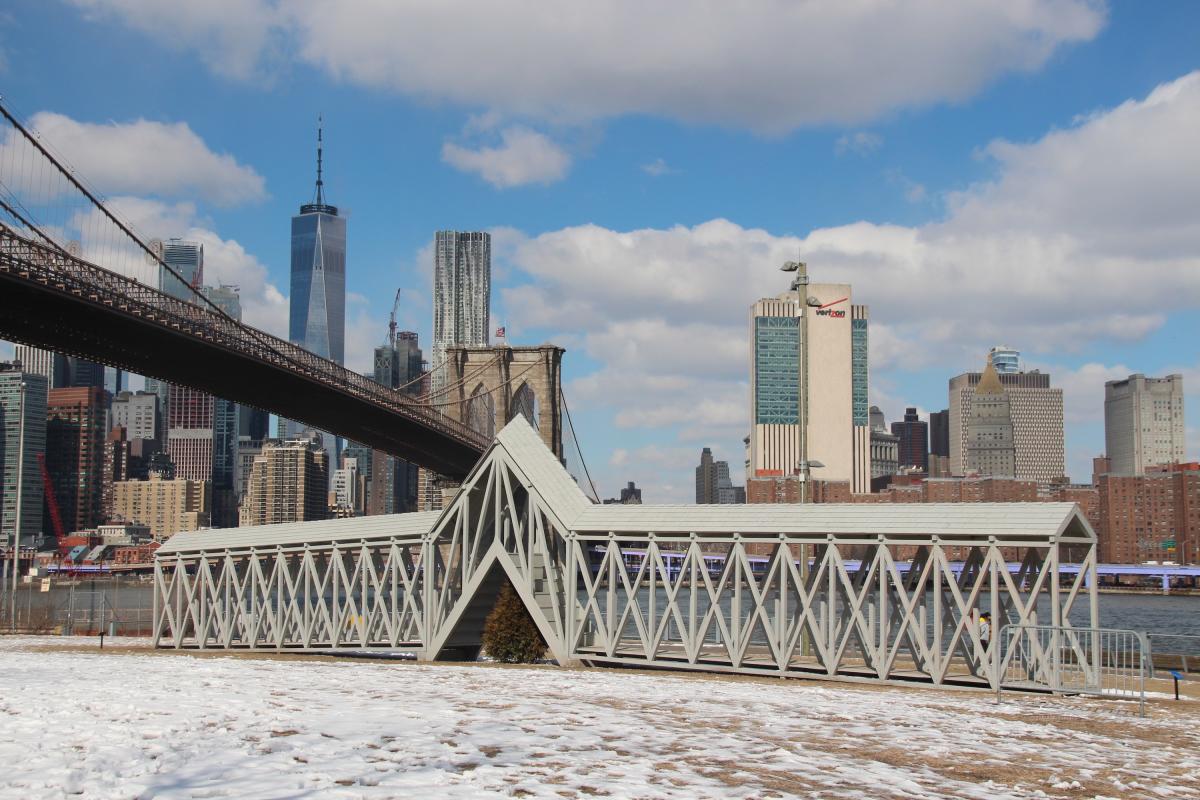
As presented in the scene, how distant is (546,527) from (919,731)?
15.6 metres

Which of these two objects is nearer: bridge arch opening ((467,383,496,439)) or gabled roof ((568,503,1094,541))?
gabled roof ((568,503,1094,541))

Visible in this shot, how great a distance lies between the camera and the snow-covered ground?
11.5 meters

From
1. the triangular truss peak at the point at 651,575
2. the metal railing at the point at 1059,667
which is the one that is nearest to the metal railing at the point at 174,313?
the triangular truss peak at the point at 651,575

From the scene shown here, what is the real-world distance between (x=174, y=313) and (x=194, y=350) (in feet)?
9.67

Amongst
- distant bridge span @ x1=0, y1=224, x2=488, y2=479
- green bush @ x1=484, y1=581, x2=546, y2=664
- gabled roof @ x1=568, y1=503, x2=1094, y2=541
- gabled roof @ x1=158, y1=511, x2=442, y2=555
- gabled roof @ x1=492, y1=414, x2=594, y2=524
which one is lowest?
green bush @ x1=484, y1=581, x2=546, y2=664

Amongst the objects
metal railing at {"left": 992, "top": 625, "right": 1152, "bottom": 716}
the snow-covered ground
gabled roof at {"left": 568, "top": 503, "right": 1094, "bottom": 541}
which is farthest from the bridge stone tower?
the snow-covered ground

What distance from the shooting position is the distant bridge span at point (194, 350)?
50594 mm

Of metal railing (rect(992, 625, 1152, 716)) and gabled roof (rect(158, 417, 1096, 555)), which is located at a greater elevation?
gabled roof (rect(158, 417, 1096, 555))

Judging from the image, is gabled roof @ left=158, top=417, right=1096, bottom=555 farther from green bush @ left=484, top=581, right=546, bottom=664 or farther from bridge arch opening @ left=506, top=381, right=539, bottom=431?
bridge arch opening @ left=506, top=381, right=539, bottom=431

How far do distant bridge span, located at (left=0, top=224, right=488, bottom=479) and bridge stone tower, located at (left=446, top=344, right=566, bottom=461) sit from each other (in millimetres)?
18430

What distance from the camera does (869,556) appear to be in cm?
2762

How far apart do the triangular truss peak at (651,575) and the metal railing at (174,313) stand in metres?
16.4

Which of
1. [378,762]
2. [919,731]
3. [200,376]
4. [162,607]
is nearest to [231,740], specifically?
[378,762]

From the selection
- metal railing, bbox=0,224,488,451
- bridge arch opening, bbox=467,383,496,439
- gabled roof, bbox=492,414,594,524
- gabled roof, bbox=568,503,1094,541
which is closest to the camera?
gabled roof, bbox=568,503,1094,541
